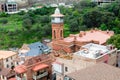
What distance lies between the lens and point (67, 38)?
124 ft

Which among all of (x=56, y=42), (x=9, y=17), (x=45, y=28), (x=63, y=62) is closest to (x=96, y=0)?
(x=9, y=17)

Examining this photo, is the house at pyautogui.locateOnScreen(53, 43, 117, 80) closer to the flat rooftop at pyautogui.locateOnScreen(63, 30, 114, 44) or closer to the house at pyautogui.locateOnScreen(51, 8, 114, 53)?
the house at pyautogui.locateOnScreen(51, 8, 114, 53)

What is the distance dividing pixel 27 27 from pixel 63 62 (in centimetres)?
3434

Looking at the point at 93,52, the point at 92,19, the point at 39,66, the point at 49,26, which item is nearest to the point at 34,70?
the point at 39,66

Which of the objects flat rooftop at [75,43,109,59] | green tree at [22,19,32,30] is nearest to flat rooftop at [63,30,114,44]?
flat rooftop at [75,43,109,59]

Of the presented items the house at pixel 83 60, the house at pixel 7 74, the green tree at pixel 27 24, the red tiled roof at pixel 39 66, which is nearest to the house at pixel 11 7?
the green tree at pixel 27 24

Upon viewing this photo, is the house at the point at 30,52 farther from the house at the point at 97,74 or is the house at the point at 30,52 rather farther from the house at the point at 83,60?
the house at the point at 97,74

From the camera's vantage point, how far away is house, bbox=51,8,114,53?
113 feet

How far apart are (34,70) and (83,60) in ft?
18.9

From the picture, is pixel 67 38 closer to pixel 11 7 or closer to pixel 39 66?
pixel 39 66

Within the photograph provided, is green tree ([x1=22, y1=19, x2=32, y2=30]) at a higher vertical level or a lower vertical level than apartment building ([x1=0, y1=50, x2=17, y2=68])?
higher

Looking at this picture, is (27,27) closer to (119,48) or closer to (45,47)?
(45,47)

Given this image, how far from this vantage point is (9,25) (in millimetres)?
67688

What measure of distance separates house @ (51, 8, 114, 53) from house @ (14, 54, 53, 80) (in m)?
5.33
